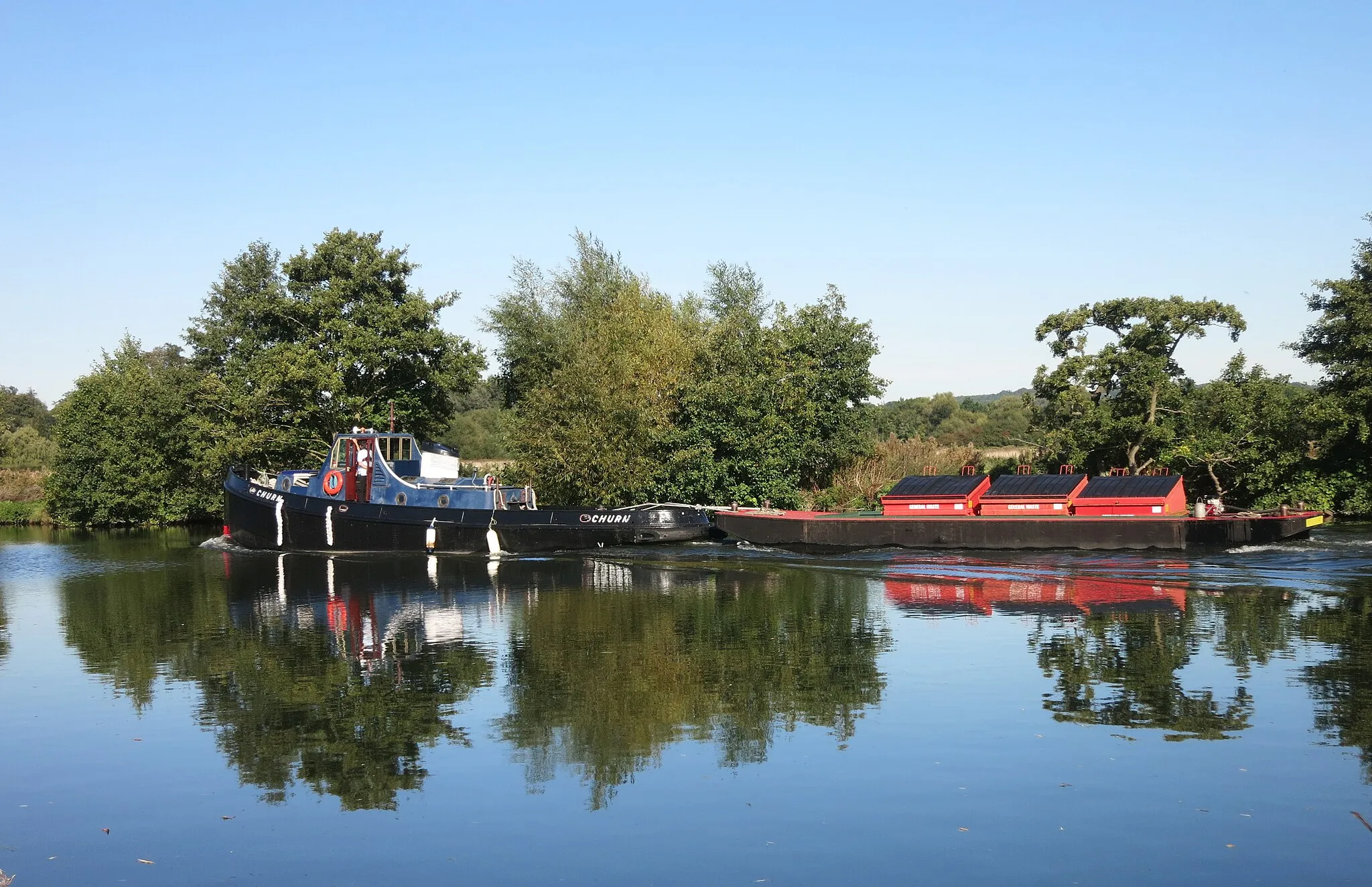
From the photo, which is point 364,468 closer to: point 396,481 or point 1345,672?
point 396,481

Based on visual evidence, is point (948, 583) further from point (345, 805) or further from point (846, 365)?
point (846, 365)

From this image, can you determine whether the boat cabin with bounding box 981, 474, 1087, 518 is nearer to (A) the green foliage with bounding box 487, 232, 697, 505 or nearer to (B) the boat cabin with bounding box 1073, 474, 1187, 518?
(B) the boat cabin with bounding box 1073, 474, 1187, 518

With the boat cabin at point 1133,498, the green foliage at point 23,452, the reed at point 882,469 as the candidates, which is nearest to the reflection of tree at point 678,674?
the boat cabin at point 1133,498

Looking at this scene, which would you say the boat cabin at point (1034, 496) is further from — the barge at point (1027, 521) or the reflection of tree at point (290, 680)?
the reflection of tree at point (290, 680)

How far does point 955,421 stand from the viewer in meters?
87.6

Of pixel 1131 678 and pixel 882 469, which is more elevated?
pixel 882 469

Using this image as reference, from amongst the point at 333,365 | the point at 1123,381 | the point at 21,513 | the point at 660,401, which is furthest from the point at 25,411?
the point at 1123,381

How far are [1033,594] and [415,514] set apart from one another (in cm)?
2011

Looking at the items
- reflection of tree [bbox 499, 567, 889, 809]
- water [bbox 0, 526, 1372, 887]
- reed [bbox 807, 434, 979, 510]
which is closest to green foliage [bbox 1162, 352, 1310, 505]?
reed [bbox 807, 434, 979, 510]

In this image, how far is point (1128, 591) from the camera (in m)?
24.4

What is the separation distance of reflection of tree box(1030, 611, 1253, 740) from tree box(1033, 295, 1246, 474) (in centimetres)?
1935

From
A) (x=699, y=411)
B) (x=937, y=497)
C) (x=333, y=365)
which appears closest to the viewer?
(x=937, y=497)

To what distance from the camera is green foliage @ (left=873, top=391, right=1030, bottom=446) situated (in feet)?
174

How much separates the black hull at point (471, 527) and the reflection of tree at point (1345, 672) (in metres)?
19.5
